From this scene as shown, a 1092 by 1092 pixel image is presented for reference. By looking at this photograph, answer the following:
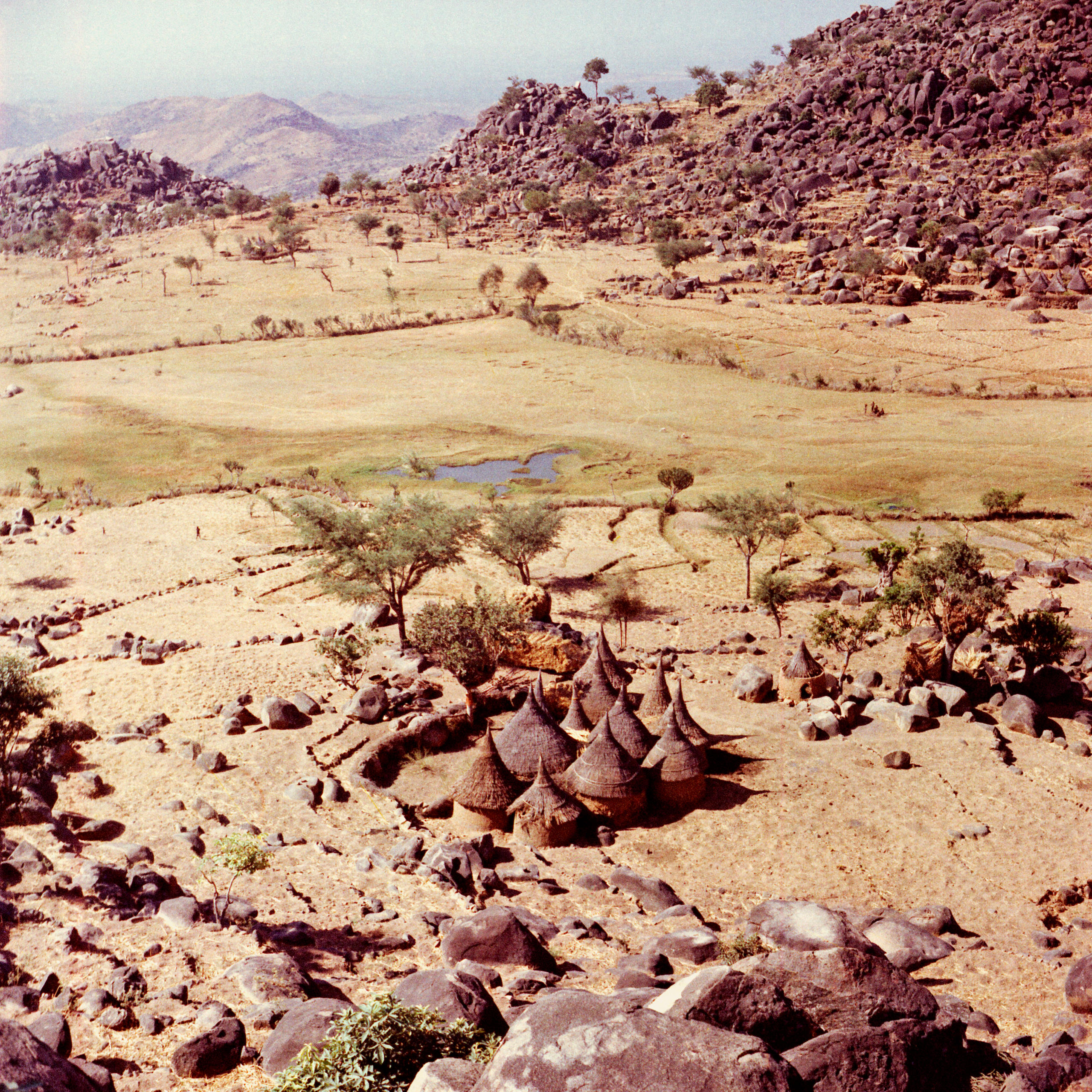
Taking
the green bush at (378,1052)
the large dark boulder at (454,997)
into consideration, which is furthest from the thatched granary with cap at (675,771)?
the green bush at (378,1052)

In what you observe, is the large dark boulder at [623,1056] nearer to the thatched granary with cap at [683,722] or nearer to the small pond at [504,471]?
the thatched granary with cap at [683,722]

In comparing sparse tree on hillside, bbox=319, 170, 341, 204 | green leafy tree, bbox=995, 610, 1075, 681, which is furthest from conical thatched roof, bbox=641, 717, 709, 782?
sparse tree on hillside, bbox=319, 170, 341, 204

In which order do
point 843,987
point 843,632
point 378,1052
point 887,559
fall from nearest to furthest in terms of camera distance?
point 378,1052 < point 843,987 < point 843,632 < point 887,559

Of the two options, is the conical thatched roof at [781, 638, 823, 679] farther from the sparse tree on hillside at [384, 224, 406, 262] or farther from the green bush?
the sparse tree on hillside at [384, 224, 406, 262]

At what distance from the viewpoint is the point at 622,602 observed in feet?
122

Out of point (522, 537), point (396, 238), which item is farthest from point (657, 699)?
point (396, 238)

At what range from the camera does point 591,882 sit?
20.8m

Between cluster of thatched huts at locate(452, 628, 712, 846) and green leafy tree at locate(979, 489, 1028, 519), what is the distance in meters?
27.9

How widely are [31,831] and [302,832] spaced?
18.8 feet

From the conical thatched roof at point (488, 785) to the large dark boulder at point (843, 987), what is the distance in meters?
10.8

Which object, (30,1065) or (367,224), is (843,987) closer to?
(30,1065)

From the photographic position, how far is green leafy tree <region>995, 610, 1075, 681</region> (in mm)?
28875

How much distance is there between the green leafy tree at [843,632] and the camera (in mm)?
30469

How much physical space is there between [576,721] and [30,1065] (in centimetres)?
1813
